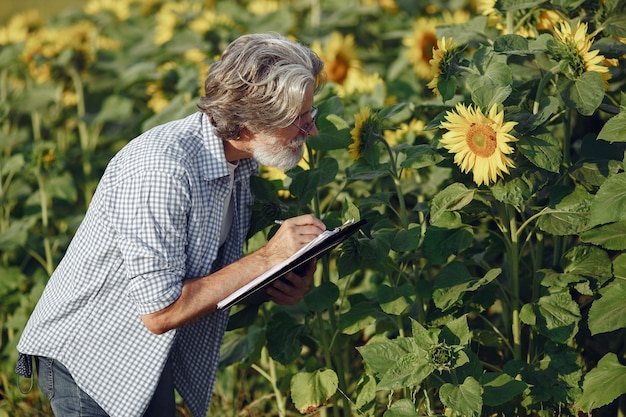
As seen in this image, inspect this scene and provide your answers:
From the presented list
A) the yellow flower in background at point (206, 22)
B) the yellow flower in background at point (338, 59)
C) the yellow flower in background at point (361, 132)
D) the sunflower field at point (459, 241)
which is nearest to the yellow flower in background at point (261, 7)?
the yellow flower in background at point (206, 22)

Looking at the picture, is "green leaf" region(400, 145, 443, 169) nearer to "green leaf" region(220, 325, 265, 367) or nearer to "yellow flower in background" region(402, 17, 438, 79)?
"green leaf" region(220, 325, 265, 367)

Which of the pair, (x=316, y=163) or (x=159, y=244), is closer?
(x=159, y=244)

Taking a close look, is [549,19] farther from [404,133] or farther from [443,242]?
[443,242]

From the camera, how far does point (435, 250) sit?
258 cm

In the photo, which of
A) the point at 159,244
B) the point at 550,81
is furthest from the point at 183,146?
the point at 550,81

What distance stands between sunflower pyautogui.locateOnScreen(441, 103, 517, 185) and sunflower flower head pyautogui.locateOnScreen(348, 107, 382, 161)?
28cm

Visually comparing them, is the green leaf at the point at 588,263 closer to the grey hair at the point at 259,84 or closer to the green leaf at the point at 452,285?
the green leaf at the point at 452,285

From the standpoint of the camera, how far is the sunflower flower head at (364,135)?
2.67 m

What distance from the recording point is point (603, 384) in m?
2.44

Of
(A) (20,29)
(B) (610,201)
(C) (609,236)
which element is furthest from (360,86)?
(A) (20,29)

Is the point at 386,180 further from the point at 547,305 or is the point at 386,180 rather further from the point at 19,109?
the point at 19,109

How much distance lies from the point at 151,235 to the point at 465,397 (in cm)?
79

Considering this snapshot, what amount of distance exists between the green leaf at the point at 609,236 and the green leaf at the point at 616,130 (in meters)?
0.24

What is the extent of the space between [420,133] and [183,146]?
1.11 metres
